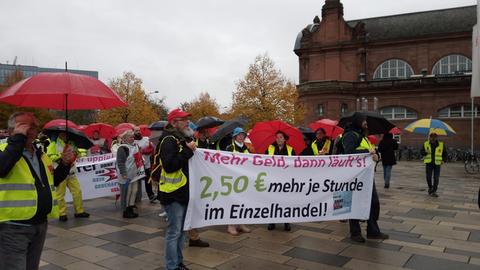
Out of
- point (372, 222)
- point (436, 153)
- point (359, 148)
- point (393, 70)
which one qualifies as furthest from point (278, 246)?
point (393, 70)

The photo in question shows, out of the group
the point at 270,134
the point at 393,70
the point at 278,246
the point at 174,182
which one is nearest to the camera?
the point at 174,182

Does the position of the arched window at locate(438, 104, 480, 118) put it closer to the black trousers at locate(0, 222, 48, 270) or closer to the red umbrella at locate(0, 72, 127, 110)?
the red umbrella at locate(0, 72, 127, 110)

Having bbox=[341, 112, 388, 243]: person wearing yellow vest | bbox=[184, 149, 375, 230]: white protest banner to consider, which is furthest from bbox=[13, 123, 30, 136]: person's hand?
bbox=[341, 112, 388, 243]: person wearing yellow vest

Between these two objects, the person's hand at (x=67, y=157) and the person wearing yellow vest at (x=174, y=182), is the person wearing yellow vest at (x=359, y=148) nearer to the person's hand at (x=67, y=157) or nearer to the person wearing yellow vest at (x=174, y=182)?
the person wearing yellow vest at (x=174, y=182)

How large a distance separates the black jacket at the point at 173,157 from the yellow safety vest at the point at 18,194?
5.11 feet

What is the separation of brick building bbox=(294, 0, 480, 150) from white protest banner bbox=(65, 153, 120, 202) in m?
37.2

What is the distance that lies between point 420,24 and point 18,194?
183 feet

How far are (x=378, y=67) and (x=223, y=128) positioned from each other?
47772mm

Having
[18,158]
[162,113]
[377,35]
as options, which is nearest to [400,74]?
[377,35]

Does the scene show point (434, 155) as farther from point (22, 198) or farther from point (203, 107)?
point (203, 107)

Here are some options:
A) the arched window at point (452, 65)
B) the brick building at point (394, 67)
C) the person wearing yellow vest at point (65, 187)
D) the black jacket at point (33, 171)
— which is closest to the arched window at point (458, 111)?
the brick building at point (394, 67)

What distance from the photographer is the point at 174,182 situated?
482 centimetres

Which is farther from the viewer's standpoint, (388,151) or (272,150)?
(388,151)

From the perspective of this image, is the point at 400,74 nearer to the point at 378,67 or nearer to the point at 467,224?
the point at 378,67
